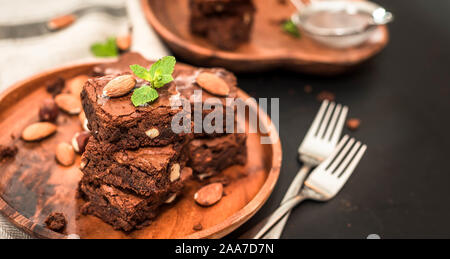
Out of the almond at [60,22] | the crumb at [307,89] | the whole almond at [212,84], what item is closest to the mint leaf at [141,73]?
the whole almond at [212,84]

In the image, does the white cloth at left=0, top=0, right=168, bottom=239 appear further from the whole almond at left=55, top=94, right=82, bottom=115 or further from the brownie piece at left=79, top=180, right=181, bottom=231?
the brownie piece at left=79, top=180, right=181, bottom=231

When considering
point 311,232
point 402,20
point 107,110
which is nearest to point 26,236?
point 107,110

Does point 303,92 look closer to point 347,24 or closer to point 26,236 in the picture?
point 347,24

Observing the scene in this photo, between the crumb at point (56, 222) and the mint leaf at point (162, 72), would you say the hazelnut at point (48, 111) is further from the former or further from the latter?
the mint leaf at point (162, 72)

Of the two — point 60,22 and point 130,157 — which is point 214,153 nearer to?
point 130,157

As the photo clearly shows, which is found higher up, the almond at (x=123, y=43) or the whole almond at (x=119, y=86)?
the whole almond at (x=119, y=86)

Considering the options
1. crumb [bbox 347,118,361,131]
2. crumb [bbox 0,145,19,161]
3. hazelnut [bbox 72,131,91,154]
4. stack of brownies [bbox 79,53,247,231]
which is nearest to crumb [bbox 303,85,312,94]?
crumb [bbox 347,118,361,131]
